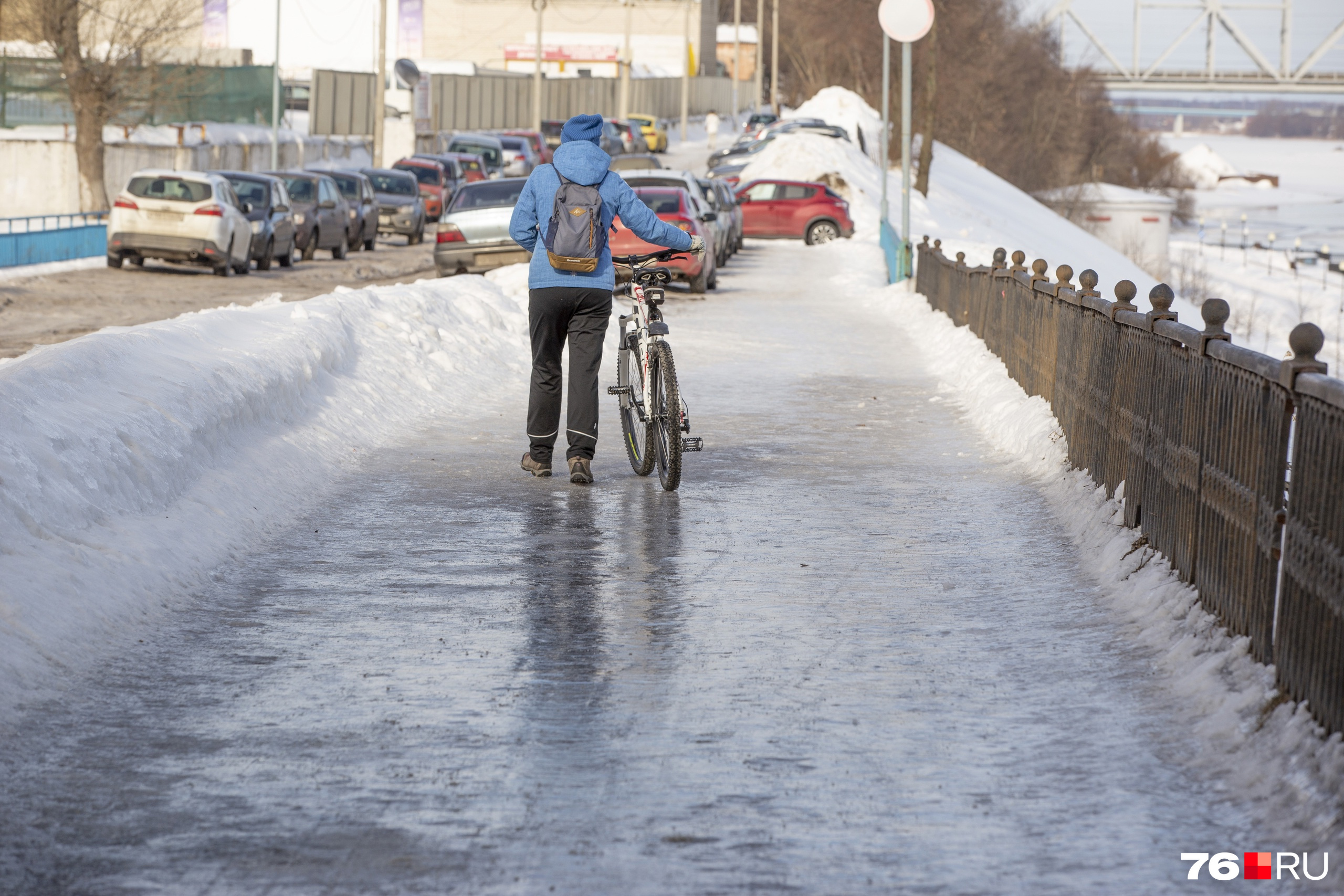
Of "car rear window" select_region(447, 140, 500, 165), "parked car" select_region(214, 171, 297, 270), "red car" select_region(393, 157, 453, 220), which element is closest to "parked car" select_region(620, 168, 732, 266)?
"parked car" select_region(214, 171, 297, 270)

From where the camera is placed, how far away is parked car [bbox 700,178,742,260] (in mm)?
31950

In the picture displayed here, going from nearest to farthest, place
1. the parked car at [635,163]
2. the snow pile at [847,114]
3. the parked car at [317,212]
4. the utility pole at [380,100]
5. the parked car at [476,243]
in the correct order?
the parked car at [476,243], the parked car at [317,212], the parked car at [635,163], the utility pole at [380,100], the snow pile at [847,114]

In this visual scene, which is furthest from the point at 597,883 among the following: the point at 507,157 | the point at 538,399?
the point at 507,157

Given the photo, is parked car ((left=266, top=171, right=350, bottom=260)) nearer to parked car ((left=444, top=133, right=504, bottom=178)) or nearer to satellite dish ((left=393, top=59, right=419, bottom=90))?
parked car ((left=444, top=133, right=504, bottom=178))

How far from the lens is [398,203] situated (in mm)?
40062

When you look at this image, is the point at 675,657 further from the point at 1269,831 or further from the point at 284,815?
the point at 1269,831

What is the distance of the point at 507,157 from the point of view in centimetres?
5944

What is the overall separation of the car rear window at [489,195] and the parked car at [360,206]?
9800mm

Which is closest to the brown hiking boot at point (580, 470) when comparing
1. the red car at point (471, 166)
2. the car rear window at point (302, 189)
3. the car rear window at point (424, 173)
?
the car rear window at point (302, 189)

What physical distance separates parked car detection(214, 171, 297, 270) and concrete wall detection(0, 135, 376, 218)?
12.2m

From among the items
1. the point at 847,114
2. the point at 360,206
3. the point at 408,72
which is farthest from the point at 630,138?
the point at 360,206

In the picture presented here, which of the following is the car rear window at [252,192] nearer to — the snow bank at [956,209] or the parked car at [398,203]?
the parked car at [398,203]

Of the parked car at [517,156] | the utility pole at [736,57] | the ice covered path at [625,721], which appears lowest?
the ice covered path at [625,721]

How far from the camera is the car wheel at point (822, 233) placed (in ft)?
134
